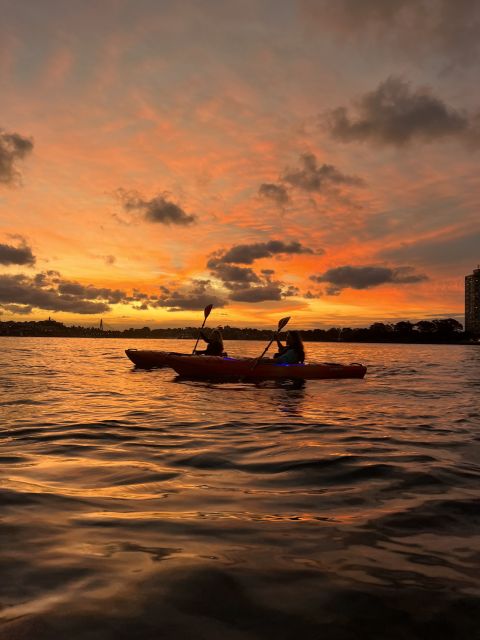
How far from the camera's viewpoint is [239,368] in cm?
1759

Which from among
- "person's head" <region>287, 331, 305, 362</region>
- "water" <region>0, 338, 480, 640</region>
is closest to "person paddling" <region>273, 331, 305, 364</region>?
"person's head" <region>287, 331, 305, 362</region>

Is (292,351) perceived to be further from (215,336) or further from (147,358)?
(147,358)

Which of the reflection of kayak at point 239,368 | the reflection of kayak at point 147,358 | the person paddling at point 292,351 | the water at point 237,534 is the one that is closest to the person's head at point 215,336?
the reflection of kayak at point 239,368

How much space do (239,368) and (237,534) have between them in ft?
45.0

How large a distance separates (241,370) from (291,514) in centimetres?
1323

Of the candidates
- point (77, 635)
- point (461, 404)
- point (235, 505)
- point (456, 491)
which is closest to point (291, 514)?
point (235, 505)

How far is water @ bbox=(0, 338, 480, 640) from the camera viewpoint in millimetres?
2672

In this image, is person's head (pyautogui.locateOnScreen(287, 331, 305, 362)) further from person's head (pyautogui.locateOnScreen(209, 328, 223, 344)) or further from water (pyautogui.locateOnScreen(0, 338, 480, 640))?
water (pyautogui.locateOnScreen(0, 338, 480, 640))

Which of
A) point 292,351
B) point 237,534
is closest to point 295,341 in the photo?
point 292,351

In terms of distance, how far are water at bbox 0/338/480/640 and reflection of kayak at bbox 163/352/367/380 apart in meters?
8.63

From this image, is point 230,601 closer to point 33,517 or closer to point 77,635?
point 77,635

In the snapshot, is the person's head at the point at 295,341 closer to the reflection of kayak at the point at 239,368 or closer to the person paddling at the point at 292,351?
the person paddling at the point at 292,351

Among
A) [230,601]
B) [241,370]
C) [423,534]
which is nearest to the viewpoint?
[230,601]

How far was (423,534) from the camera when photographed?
3.93 m
